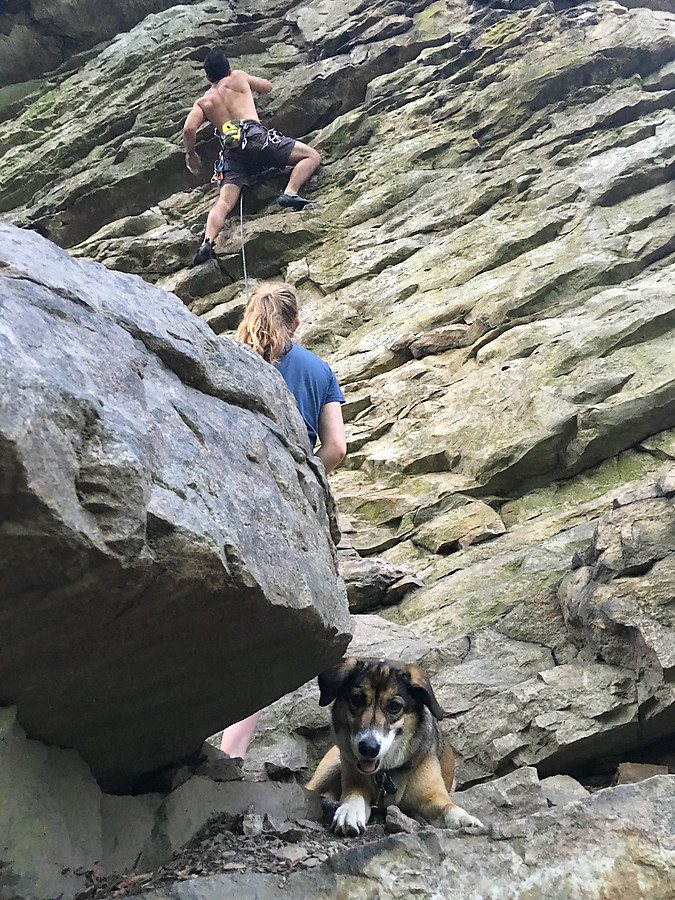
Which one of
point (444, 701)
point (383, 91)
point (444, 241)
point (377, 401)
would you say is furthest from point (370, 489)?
point (383, 91)

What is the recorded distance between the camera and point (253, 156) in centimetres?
1205

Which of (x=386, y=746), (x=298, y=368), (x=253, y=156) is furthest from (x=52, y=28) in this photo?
(x=386, y=746)

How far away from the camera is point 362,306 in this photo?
31.6 ft

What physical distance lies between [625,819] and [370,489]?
17.1 feet

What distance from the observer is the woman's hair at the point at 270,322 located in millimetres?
4160

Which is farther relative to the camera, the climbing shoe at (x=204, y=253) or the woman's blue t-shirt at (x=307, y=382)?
the climbing shoe at (x=204, y=253)

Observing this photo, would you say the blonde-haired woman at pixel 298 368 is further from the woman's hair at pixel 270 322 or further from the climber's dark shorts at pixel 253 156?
the climber's dark shorts at pixel 253 156

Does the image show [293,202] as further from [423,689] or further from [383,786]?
[383,786]

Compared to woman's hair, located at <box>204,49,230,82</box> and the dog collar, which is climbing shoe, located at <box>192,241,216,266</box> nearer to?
woman's hair, located at <box>204,49,230,82</box>

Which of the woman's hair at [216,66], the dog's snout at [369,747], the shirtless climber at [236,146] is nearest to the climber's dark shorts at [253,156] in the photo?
the shirtless climber at [236,146]

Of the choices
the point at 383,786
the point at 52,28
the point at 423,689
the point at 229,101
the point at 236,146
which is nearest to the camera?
the point at 383,786

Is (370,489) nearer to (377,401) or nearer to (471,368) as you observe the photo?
(377,401)

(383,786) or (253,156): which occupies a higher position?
(253,156)

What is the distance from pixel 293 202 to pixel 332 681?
32.6 feet
